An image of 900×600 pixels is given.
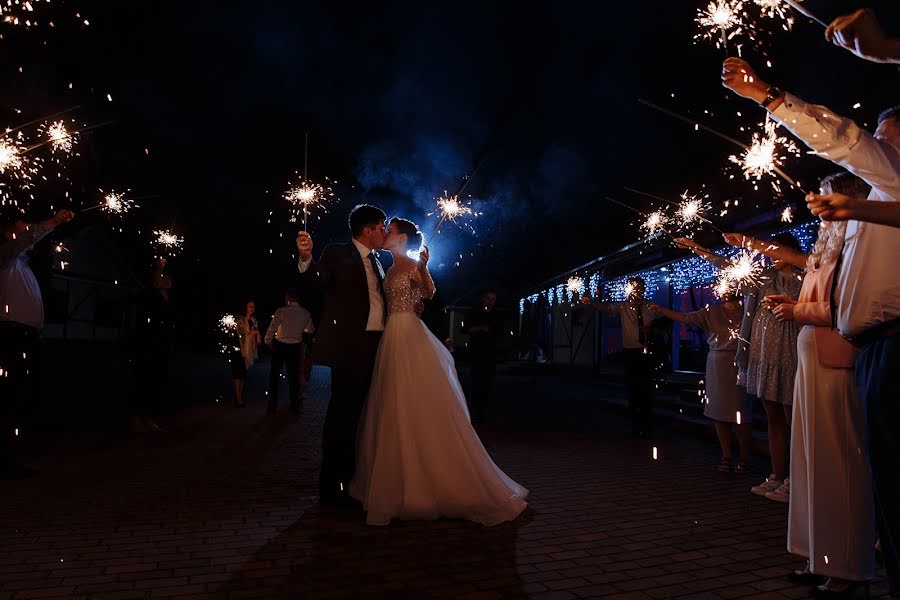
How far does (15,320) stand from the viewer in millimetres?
5797

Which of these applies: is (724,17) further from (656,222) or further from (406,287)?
(656,222)

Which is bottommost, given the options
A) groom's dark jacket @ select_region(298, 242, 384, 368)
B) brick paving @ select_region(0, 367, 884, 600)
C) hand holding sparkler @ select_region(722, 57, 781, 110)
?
brick paving @ select_region(0, 367, 884, 600)

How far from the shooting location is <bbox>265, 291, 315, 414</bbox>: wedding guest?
1063 cm

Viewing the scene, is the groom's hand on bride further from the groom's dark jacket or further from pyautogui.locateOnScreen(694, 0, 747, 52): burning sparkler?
pyautogui.locateOnScreen(694, 0, 747, 52): burning sparkler

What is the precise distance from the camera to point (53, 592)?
3029 millimetres

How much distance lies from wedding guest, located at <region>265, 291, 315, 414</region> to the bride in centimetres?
593

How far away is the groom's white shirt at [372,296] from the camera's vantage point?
514cm

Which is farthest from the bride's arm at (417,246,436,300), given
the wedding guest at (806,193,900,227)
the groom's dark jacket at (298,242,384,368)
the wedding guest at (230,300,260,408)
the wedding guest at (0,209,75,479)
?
the wedding guest at (230,300,260,408)

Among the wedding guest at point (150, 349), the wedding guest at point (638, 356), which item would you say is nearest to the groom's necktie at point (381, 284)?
the wedding guest at point (150, 349)

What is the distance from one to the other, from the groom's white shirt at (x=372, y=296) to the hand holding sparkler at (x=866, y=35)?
3639mm

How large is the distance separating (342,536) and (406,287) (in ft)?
6.68

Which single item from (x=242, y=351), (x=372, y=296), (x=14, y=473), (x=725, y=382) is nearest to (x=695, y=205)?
(x=725, y=382)

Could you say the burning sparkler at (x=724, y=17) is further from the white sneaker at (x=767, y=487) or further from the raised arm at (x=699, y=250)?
the white sneaker at (x=767, y=487)

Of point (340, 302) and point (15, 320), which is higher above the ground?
point (340, 302)
